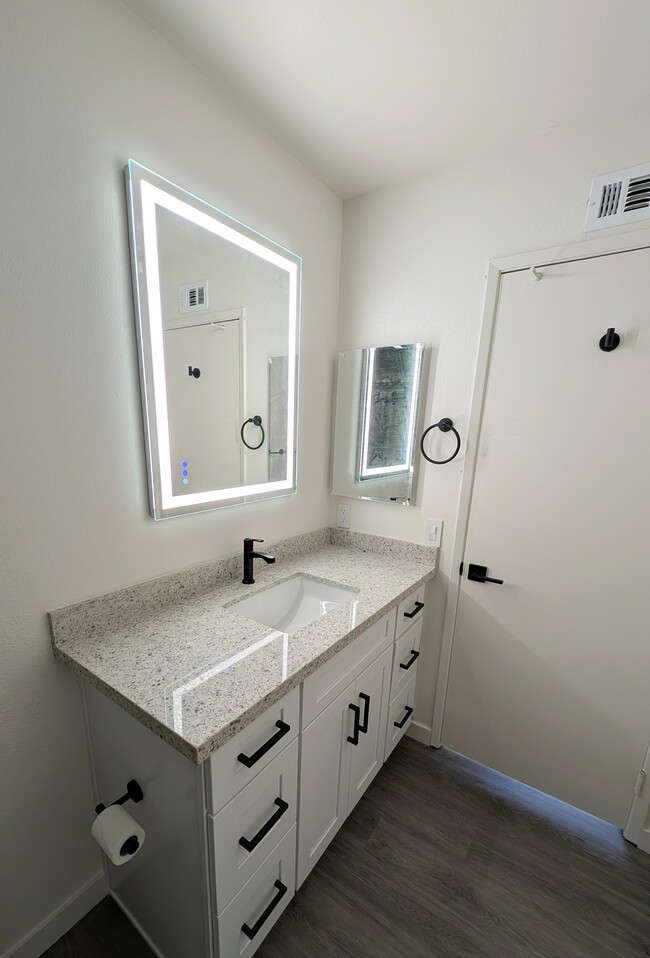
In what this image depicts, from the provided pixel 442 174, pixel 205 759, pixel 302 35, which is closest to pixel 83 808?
pixel 205 759

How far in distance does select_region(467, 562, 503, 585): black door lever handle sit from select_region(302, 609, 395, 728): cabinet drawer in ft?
1.37

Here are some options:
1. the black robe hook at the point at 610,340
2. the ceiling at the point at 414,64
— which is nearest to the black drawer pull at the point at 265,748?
the black robe hook at the point at 610,340

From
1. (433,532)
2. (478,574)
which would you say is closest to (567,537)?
(478,574)

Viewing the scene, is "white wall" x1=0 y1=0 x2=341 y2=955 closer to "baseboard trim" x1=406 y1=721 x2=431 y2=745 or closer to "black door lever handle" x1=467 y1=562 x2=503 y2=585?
"black door lever handle" x1=467 y1=562 x2=503 y2=585

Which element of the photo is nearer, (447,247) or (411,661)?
(447,247)

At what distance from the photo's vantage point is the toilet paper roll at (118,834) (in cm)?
84

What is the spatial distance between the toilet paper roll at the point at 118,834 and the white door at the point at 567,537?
135cm

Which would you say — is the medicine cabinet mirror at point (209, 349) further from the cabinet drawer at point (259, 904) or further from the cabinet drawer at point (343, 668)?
the cabinet drawer at point (259, 904)

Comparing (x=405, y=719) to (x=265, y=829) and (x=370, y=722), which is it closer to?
(x=370, y=722)

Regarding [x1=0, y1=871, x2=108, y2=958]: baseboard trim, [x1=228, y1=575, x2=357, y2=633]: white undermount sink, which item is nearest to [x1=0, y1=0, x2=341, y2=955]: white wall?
[x1=0, y1=871, x2=108, y2=958]: baseboard trim

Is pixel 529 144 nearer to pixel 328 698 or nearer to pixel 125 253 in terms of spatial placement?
pixel 125 253

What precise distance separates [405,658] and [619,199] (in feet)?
6.21

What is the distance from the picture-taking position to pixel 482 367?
1492mm

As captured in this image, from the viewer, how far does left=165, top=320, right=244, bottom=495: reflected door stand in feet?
3.87
